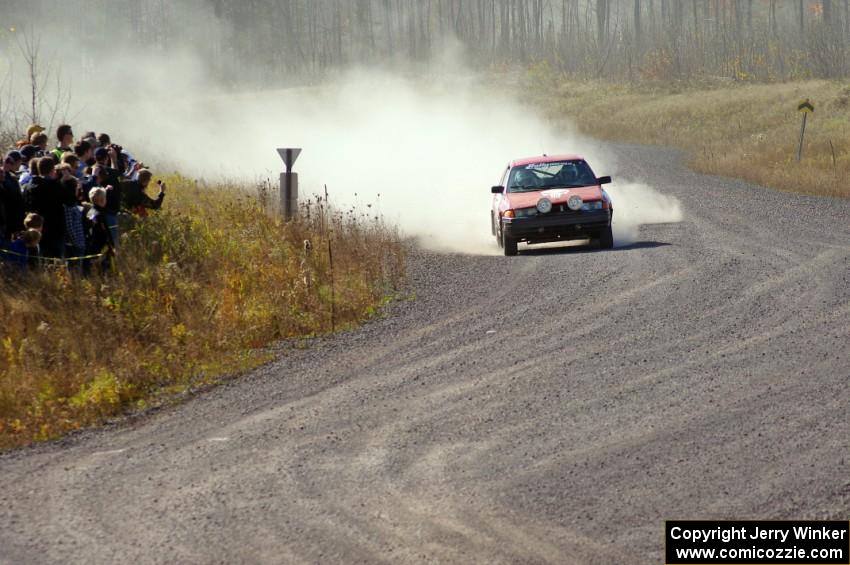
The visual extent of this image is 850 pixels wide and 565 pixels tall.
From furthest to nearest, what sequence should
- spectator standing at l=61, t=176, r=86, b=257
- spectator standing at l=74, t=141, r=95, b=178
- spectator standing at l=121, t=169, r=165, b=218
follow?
spectator standing at l=121, t=169, r=165, b=218, spectator standing at l=74, t=141, r=95, b=178, spectator standing at l=61, t=176, r=86, b=257

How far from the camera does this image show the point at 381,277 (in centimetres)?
1745

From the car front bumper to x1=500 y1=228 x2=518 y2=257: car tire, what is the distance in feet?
0.27

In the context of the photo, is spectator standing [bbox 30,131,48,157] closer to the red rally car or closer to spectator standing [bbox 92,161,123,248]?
spectator standing [bbox 92,161,123,248]

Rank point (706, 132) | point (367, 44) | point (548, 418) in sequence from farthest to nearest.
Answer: point (367, 44) < point (706, 132) < point (548, 418)

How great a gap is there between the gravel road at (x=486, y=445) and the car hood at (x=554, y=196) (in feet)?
15.4

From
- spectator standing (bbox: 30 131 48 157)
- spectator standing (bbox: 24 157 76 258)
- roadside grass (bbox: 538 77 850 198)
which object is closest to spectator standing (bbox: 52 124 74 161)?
spectator standing (bbox: 30 131 48 157)

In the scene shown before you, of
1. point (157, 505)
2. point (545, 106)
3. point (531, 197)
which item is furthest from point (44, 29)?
point (157, 505)

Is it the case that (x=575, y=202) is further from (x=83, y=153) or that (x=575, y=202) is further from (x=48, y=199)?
(x=48, y=199)

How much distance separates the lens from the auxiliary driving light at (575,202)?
19469 mm

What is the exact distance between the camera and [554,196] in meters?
19.6

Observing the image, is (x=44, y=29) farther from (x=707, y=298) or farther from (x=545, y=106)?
(x=707, y=298)

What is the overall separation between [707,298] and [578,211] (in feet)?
18.1

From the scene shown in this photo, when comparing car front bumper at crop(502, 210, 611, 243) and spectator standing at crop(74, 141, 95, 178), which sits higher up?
spectator standing at crop(74, 141, 95, 178)

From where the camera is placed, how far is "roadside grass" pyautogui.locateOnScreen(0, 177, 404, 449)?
11047 mm
